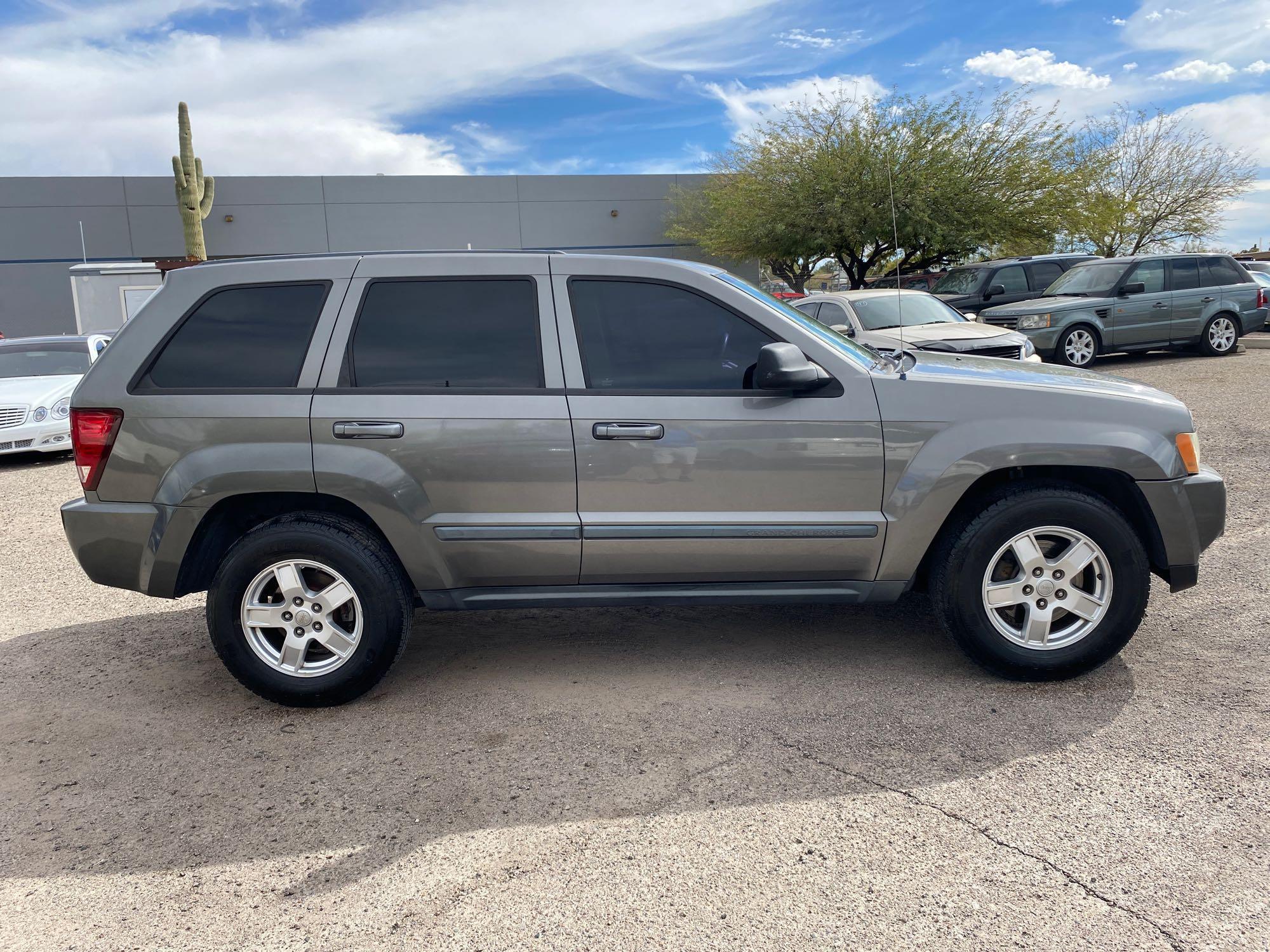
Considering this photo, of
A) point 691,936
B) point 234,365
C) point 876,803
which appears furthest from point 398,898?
point 234,365

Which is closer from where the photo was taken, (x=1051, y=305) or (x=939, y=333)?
(x=939, y=333)

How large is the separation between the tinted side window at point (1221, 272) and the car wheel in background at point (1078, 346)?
268 centimetres

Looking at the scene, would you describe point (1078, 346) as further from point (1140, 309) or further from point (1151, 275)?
point (1151, 275)

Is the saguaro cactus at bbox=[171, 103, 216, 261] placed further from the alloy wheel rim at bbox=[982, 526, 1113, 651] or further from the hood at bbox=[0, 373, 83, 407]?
the alloy wheel rim at bbox=[982, 526, 1113, 651]

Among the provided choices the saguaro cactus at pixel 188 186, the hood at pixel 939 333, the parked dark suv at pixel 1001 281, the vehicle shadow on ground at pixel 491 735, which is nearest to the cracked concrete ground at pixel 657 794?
the vehicle shadow on ground at pixel 491 735

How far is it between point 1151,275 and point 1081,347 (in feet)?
6.15

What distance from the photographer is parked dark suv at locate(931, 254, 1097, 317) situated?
1703 cm

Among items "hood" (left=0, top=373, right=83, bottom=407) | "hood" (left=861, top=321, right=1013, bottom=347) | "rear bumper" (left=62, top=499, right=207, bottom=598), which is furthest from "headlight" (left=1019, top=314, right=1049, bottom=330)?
"rear bumper" (left=62, top=499, right=207, bottom=598)

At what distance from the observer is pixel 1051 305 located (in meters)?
14.9

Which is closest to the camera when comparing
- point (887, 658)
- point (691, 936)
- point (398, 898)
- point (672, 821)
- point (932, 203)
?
point (691, 936)

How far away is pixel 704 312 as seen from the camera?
399 centimetres

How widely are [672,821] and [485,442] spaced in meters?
1.63

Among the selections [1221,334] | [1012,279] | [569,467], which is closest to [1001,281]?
[1012,279]

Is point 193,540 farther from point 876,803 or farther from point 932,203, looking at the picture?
point 932,203
